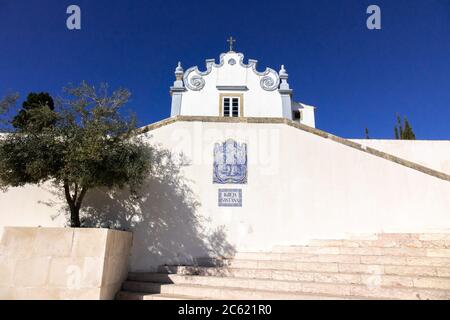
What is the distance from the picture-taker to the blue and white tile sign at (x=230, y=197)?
673 cm

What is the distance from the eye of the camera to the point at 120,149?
552cm

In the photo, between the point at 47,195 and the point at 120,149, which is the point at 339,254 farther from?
the point at 47,195

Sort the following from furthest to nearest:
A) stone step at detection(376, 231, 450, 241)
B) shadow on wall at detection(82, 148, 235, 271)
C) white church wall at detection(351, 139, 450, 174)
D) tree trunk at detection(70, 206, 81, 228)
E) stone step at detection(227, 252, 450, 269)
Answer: white church wall at detection(351, 139, 450, 174) → shadow on wall at detection(82, 148, 235, 271) → stone step at detection(376, 231, 450, 241) → tree trunk at detection(70, 206, 81, 228) → stone step at detection(227, 252, 450, 269)

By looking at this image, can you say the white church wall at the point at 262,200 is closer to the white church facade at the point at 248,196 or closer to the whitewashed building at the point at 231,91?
the white church facade at the point at 248,196

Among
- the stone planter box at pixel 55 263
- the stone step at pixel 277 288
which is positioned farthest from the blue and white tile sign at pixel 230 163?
the stone planter box at pixel 55 263

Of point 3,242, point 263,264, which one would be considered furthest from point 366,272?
point 3,242

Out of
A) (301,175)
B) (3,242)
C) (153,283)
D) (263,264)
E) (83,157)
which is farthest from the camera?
(301,175)

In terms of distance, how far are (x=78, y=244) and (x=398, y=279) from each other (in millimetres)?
5063

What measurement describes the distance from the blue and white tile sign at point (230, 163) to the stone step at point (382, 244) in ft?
5.88

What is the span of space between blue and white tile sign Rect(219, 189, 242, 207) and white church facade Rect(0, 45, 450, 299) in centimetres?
2

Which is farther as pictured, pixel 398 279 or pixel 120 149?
pixel 120 149

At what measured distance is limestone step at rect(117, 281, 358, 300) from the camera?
445cm

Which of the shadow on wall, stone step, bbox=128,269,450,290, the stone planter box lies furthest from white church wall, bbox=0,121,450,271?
the stone planter box

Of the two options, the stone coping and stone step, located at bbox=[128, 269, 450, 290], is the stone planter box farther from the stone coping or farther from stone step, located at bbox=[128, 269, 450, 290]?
the stone coping
